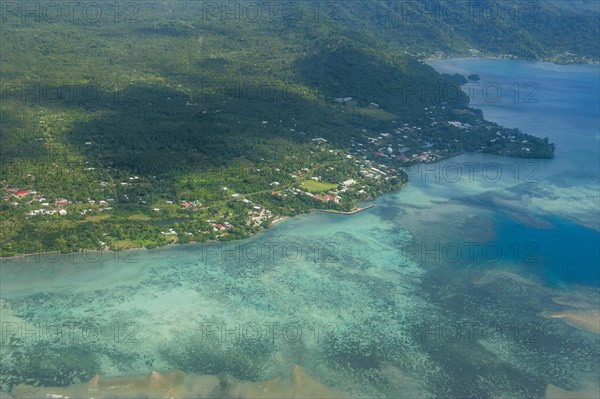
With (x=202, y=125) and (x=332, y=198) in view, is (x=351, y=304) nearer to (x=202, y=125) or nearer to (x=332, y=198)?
(x=332, y=198)

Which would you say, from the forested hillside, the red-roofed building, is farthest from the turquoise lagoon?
the forested hillside

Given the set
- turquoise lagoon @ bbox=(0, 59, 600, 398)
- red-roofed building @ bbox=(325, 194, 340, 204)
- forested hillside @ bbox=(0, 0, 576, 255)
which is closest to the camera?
turquoise lagoon @ bbox=(0, 59, 600, 398)

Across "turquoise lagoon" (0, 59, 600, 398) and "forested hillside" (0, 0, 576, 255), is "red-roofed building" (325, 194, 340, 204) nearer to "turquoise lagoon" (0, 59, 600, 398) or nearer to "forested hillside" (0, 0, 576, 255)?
"forested hillside" (0, 0, 576, 255)

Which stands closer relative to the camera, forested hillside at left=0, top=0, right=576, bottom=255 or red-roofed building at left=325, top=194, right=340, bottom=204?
forested hillside at left=0, top=0, right=576, bottom=255

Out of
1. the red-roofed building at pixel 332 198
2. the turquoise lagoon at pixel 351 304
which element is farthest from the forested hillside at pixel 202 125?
the turquoise lagoon at pixel 351 304

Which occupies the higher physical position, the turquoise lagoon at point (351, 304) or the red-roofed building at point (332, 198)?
the red-roofed building at point (332, 198)

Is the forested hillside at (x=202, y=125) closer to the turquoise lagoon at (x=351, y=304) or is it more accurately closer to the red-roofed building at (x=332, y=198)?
the red-roofed building at (x=332, y=198)

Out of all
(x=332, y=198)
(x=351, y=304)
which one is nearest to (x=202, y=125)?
(x=332, y=198)

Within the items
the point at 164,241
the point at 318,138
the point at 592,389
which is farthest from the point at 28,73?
the point at 592,389
